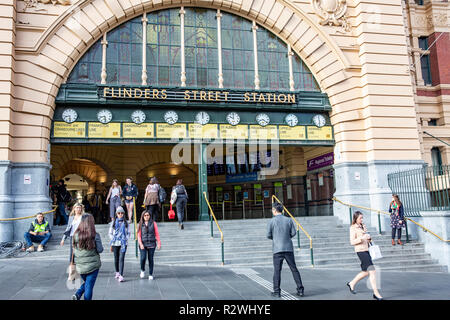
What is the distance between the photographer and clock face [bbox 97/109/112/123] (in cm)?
1642

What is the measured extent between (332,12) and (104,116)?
11.4 meters

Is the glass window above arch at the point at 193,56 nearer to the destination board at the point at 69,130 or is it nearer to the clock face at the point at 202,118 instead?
the clock face at the point at 202,118

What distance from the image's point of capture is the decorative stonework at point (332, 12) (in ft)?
60.6

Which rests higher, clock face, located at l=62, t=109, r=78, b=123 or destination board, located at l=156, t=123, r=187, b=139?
clock face, located at l=62, t=109, r=78, b=123

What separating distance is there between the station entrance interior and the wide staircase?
6.62m

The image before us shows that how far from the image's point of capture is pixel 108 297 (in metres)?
7.65

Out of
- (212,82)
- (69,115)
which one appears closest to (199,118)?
(212,82)

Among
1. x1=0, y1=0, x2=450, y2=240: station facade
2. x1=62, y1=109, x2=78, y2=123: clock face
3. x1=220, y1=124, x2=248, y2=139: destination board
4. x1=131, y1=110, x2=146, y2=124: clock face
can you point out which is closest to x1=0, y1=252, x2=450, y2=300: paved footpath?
x1=0, y1=0, x2=450, y2=240: station facade

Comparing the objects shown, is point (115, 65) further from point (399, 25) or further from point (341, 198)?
point (399, 25)

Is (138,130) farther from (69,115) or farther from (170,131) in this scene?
(69,115)

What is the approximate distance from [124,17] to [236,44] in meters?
5.05

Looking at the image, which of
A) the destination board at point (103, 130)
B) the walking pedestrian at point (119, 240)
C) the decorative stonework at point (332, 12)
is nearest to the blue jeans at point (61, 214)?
the destination board at point (103, 130)

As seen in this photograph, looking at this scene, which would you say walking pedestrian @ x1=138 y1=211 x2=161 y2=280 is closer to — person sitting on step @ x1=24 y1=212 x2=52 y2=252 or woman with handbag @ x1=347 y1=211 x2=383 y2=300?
woman with handbag @ x1=347 y1=211 x2=383 y2=300

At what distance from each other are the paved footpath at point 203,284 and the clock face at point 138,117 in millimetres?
6901
